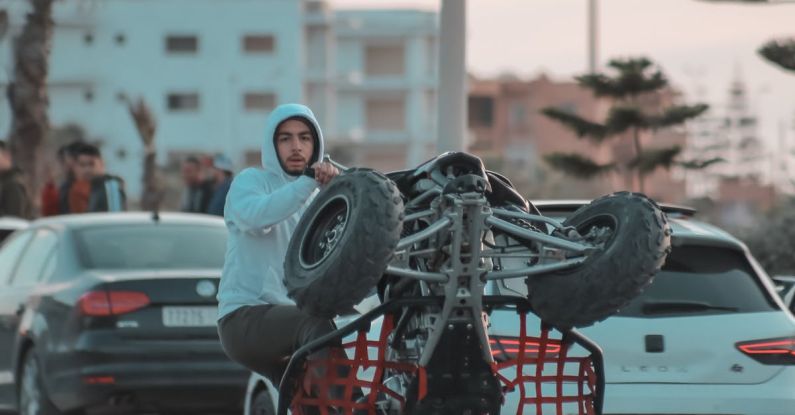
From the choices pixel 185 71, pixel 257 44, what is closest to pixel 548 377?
pixel 257 44

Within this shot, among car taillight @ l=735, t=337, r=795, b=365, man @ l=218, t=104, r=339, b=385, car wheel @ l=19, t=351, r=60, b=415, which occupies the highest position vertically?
man @ l=218, t=104, r=339, b=385

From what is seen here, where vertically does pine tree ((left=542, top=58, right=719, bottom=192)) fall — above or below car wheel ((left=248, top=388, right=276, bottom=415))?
above

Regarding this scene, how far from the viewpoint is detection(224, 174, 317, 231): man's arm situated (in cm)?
684

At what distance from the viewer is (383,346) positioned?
6059 millimetres

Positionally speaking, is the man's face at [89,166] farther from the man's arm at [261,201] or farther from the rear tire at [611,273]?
the rear tire at [611,273]

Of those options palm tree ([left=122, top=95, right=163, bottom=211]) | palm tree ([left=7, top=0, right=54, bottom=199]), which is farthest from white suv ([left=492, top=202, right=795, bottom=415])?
palm tree ([left=122, top=95, right=163, bottom=211])

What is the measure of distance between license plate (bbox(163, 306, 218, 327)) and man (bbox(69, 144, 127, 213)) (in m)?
5.21

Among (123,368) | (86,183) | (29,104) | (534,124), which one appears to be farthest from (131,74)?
(123,368)

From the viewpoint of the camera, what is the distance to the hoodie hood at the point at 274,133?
7223 mm

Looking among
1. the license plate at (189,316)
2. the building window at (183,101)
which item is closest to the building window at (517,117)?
the building window at (183,101)

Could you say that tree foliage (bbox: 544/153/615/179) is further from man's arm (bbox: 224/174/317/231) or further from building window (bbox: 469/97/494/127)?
building window (bbox: 469/97/494/127)

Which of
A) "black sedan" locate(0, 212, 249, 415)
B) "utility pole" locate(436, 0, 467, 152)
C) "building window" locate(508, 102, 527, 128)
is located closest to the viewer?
"black sedan" locate(0, 212, 249, 415)

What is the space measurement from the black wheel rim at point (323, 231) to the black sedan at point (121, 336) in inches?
207

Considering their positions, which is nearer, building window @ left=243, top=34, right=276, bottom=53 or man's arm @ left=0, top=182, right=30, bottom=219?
man's arm @ left=0, top=182, right=30, bottom=219
